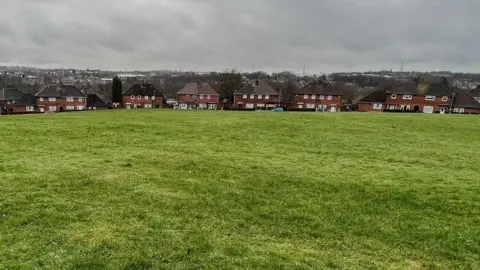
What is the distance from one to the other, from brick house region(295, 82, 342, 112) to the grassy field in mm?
71096

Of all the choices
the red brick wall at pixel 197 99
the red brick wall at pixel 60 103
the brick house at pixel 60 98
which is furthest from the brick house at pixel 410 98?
the brick house at pixel 60 98

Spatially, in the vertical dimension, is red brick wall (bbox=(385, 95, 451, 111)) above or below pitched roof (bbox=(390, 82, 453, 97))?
below

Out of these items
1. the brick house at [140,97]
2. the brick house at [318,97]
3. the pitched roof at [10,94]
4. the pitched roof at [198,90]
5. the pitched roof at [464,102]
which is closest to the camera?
the pitched roof at [464,102]

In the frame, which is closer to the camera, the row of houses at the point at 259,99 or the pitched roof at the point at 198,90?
the row of houses at the point at 259,99

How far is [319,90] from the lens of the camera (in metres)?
94.3

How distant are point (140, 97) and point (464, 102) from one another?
72.5m

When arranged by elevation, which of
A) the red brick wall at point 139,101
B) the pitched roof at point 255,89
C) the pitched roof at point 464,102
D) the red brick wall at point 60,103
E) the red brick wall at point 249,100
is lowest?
the red brick wall at point 60,103

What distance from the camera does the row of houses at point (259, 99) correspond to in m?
86.8

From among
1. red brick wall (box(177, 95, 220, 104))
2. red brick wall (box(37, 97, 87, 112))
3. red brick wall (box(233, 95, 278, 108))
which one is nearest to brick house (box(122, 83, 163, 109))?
red brick wall (box(177, 95, 220, 104))

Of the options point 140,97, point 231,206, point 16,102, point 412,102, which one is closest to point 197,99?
point 140,97

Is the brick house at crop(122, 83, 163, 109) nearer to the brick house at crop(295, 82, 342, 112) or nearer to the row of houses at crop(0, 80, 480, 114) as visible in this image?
the row of houses at crop(0, 80, 480, 114)

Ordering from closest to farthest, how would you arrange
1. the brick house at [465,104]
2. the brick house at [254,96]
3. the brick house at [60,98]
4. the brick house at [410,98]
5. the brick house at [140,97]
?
the brick house at [465,104] → the brick house at [60,98] → the brick house at [410,98] → the brick house at [140,97] → the brick house at [254,96]

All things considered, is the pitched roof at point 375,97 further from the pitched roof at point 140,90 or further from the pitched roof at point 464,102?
the pitched roof at point 140,90

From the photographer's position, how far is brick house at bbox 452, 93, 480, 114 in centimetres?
8293
